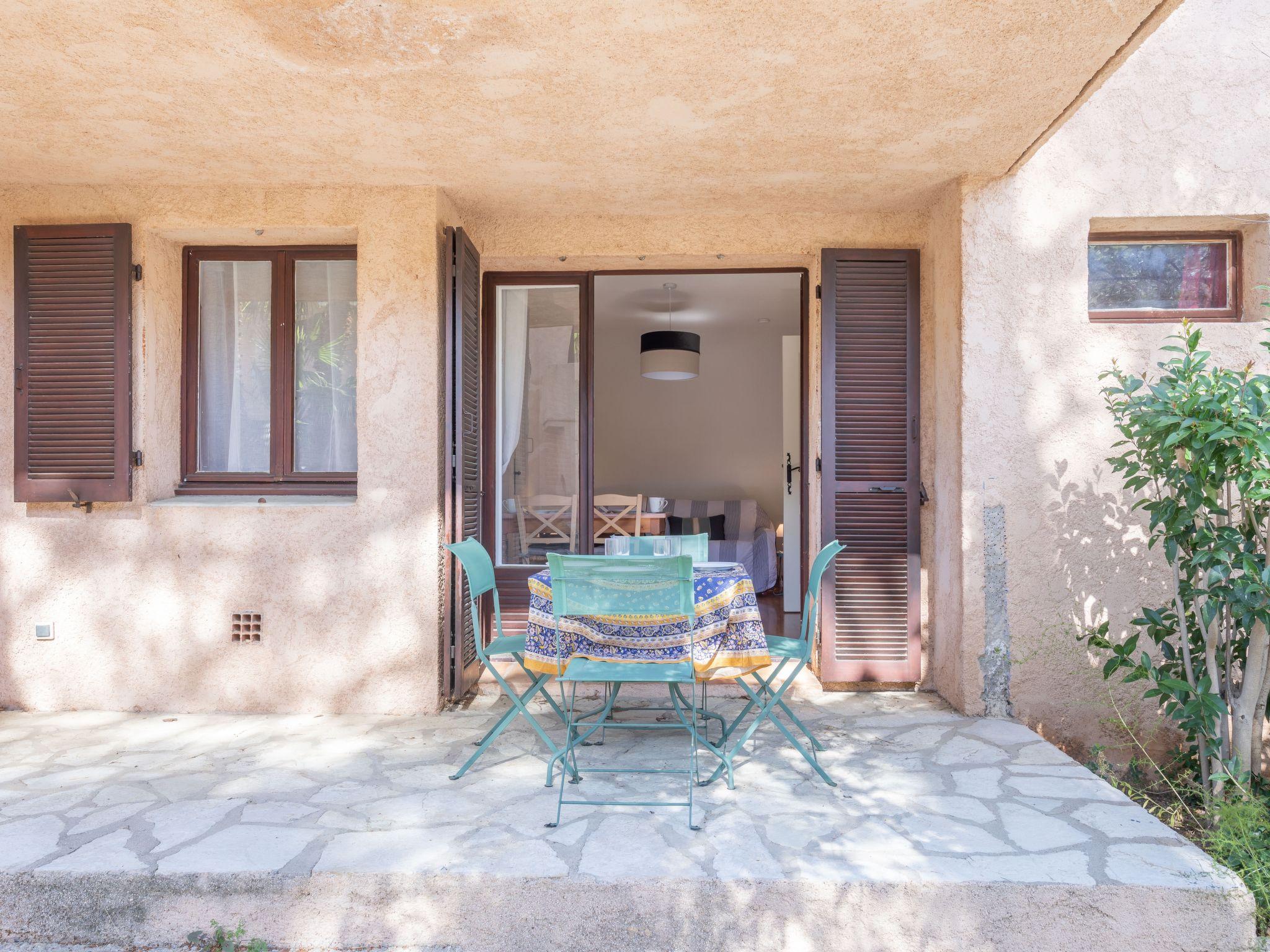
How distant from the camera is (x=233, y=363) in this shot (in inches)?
173

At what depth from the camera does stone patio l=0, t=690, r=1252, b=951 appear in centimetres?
219

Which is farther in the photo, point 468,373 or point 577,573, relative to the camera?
point 468,373

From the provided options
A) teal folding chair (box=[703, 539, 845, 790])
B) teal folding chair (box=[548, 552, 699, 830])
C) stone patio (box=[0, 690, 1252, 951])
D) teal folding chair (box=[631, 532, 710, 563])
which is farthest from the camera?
teal folding chair (box=[631, 532, 710, 563])

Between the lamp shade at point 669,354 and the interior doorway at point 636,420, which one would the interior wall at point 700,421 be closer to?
the interior doorway at point 636,420

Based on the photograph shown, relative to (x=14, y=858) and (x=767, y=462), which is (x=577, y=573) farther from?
(x=767, y=462)

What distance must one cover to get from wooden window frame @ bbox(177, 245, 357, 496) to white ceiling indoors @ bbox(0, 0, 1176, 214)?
41cm

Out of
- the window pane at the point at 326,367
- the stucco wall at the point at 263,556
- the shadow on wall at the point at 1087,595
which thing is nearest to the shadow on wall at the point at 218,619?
the stucco wall at the point at 263,556

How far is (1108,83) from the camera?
3871 millimetres

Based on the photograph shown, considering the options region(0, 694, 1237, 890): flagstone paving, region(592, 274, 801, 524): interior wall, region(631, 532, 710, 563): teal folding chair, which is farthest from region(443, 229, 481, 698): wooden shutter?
region(592, 274, 801, 524): interior wall

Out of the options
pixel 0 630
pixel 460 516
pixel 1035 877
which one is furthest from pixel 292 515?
pixel 1035 877

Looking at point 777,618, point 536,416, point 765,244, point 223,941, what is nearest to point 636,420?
point 777,618

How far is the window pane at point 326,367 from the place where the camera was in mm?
4320

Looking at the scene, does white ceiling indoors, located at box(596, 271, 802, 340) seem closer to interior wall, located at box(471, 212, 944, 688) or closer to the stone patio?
interior wall, located at box(471, 212, 944, 688)

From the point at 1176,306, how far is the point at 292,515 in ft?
14.2
